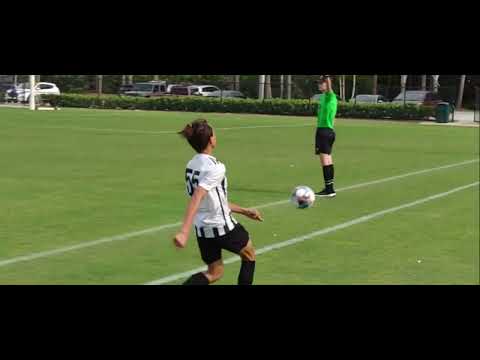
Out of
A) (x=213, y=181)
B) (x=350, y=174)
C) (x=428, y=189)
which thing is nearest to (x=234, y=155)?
(x=350, y=174)

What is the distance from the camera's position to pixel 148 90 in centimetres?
5972

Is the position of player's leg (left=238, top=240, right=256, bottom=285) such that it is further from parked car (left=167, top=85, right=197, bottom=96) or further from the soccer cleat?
parked car (left=167, top=85, right=197, bottom=96)

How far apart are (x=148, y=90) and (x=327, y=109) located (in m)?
45.7

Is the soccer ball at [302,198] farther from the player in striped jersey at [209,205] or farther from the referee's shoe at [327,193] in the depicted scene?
the referee's shoe at [327,193]

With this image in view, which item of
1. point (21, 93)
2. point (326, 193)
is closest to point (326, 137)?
point (326, 193)

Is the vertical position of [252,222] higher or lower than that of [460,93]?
lower

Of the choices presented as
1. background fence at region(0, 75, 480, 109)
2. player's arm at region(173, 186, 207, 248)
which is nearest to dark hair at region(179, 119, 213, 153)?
player's arm at region(173, 186, 207, 248)

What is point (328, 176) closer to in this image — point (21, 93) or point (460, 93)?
point (21, 93)

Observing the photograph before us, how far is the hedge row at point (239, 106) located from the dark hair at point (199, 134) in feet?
136

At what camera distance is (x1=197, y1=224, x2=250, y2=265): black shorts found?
266 inches

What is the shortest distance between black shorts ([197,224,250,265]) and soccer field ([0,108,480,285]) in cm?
157

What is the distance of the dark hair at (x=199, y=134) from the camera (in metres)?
6.63
